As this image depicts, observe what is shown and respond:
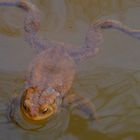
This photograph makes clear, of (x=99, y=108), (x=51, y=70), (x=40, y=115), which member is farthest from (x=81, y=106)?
(x=40, y=115)

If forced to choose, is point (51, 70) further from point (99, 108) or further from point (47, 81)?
point (99, 108)

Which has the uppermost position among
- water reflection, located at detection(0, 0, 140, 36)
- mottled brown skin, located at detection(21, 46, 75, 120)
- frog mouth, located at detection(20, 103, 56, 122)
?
water reflection, located at detection(0, 0, 140, 36)

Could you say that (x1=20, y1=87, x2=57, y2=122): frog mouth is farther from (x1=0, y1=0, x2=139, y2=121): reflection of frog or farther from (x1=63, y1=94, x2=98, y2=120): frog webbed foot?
(x1=63, y1=94, x2=98, y2=120): frog webbed foot

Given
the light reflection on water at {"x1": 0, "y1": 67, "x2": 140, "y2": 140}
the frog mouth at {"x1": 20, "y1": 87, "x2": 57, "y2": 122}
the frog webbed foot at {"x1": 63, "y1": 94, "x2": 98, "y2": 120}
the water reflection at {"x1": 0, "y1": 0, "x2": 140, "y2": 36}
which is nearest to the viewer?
the frog mouth at {"x1": 20, "y1": 87, "x2": 57, "y2": 122}

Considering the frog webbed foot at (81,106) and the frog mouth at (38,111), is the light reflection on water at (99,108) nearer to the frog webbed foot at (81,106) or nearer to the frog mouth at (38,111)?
the frog webbed foot at (81,106)

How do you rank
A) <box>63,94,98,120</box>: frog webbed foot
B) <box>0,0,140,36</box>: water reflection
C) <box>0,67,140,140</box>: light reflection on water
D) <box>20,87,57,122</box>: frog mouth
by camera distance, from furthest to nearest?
<box>0,0,140,36</box>: water reflection < <box>63,94,98,120</box>: frog webbed foot < <box>0,67,140,140</box>: light reflection on water < <box>20,87,57,122</box>: frog mouth

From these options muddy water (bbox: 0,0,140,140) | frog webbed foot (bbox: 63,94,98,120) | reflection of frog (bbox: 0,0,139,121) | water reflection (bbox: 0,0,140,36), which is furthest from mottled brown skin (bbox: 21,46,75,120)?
water reflection (bbox: 0,0,140,36)
